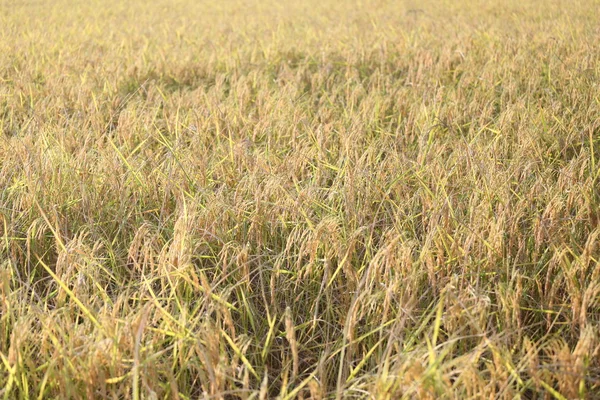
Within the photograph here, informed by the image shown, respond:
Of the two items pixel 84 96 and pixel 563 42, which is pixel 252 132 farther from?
pixel 563 42

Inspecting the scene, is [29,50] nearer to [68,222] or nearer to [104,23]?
[104,23]

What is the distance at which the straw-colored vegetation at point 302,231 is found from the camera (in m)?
1.02

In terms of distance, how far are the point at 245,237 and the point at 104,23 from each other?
4.22 metres

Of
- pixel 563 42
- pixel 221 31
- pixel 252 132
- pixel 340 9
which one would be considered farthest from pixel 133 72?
pixel 340 9

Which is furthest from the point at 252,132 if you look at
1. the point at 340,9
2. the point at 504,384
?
the point at 340,9

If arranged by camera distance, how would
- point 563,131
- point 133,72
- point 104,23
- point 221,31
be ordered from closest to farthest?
point 563,131
point 133,72
point 221,31
point 104,23

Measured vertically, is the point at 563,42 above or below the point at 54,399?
above

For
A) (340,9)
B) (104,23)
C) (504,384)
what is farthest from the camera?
(340,9)

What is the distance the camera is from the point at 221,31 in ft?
15.0

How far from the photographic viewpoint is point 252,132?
2.22m

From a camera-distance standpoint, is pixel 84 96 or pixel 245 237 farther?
pixel 84 96

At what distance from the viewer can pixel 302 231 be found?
1505 millimetres

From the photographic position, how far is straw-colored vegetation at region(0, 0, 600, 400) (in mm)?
1021

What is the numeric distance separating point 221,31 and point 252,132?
2.60 m
